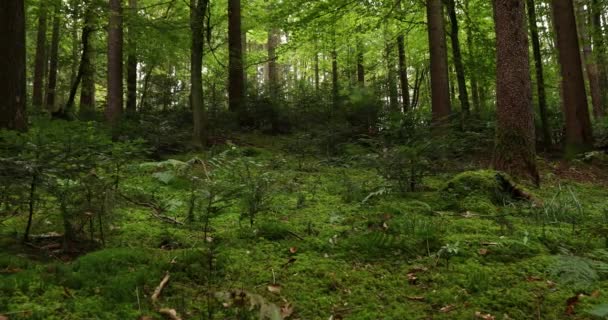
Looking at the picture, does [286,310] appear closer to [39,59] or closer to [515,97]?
[515,97]

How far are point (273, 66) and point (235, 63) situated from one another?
25.9 ft

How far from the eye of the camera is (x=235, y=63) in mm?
13172

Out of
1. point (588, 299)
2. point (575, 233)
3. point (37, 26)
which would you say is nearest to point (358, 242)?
point (588, 299)

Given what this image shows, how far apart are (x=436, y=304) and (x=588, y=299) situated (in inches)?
35.6

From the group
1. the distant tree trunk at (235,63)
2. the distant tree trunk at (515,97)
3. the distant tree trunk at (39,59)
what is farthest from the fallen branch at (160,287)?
the distant tree trunk at (39,59)

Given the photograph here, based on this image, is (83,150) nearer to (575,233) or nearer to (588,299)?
(588,299)

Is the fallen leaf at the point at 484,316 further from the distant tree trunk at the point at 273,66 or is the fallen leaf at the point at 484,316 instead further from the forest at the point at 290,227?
the distant tree trunk at the point at 273,66

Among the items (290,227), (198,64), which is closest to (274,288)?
(290,227)

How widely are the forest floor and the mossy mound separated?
132 mm

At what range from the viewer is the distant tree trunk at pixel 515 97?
6391 millimetres

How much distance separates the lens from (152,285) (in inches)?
108

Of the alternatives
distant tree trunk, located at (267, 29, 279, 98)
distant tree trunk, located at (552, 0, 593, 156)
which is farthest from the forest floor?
distant tree trunk, located at (267, 29, 279, 98)

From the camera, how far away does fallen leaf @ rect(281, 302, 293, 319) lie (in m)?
2.50

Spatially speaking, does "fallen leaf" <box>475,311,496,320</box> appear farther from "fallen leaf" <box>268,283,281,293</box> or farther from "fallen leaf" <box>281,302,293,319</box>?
"fallen leaf" <box>268,283,281,293</box>
